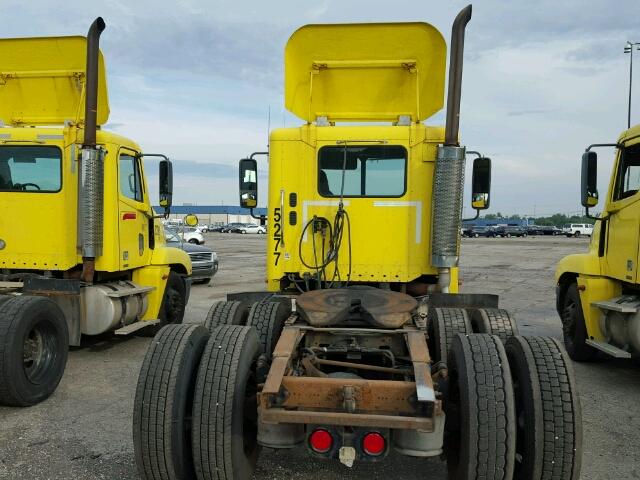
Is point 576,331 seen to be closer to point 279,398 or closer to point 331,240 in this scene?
point 331,240

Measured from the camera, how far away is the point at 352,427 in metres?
2.86

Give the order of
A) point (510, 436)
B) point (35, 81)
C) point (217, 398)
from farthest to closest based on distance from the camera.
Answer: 1. point (35, 81)
2. point (217, 398)
3. point (510, 436)

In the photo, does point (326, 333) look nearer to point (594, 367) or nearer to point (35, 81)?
point (594, 367)

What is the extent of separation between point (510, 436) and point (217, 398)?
162 cm

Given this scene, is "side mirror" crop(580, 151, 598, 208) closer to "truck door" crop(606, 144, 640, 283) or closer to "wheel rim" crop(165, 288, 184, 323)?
"truck door" crop(606, 144, 640, 283)

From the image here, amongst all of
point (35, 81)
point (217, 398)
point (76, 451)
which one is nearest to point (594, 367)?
point (217, 398)

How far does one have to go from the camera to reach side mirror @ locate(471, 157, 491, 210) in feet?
18.2

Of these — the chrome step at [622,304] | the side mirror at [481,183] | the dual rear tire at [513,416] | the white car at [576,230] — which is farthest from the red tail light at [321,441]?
the white car at [576,230]

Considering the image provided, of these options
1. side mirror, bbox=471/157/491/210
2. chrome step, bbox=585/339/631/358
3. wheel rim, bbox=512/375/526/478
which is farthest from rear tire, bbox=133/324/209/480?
chrome step, bbox=585/339/631/358

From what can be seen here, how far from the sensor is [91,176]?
6043mm

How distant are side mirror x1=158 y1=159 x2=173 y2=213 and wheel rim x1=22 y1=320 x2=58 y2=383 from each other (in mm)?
2667

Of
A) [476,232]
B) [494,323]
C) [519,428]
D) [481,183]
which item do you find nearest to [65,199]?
[481,183]

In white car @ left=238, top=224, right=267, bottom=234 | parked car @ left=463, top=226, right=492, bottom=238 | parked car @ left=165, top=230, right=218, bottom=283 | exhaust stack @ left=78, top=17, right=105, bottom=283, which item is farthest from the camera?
white car @ left=238, top=224, right=267, bottom=234

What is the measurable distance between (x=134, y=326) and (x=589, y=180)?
5.78 metres
